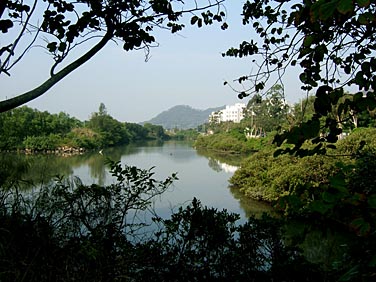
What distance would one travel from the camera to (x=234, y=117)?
81.5 m

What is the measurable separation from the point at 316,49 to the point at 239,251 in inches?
59.1

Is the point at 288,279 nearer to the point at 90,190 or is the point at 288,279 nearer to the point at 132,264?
the point at 132,264

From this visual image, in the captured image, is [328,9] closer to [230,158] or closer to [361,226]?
[361,226]

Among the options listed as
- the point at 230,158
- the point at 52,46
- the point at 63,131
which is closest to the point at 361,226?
the point at 52,46

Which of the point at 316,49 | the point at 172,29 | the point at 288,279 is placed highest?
the point at 172,29

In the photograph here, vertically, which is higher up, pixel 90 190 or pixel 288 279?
pixel 90 190

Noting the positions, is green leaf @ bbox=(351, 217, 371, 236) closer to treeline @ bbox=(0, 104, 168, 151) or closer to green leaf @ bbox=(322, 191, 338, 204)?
green leaf @ bbox=(322, 191, 338, 204)

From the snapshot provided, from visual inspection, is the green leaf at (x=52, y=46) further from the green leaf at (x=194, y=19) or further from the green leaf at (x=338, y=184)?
the green leaf at (x=338, y=184)

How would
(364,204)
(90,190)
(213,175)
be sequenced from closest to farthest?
1. (364,204)
2. (90,190)
3. (213,175)

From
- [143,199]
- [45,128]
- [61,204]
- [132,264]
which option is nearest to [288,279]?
[132,264]

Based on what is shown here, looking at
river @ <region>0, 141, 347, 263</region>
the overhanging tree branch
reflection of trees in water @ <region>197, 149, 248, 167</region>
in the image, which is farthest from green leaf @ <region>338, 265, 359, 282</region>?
reflection of trees in water @ <region>197, 149, 248, 167</region>

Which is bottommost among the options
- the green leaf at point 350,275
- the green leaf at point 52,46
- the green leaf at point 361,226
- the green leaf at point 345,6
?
the green leaf at point 350,275

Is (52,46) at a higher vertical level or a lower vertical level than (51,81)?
higher

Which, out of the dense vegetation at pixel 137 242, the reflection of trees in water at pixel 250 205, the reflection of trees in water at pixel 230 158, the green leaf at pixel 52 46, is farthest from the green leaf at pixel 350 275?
the reflection of trees in water at pixel 230 158
